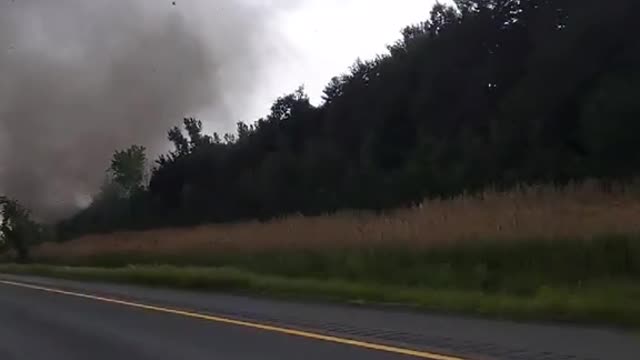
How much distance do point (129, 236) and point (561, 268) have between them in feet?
108

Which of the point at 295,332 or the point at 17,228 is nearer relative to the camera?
the point at 295,332

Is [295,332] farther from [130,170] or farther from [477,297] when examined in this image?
[130,170]

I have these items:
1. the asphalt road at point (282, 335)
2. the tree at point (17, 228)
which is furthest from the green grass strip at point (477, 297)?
the tree at point (17, 228)

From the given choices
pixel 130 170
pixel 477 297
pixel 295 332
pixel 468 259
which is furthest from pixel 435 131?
pixel 295 332

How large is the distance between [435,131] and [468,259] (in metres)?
43.1

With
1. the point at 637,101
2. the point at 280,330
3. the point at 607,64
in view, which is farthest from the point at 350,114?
the point at 280,330

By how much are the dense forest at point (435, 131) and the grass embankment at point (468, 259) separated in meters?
10.9

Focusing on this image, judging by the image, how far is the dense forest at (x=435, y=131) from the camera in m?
45.8

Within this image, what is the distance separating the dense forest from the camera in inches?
1801

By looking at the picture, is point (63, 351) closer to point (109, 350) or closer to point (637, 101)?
point (109, 350)

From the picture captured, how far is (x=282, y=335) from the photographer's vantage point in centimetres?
1161

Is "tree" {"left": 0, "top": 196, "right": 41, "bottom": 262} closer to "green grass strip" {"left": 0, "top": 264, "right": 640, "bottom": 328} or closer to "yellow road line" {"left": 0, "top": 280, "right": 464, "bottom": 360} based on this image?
"green grass strip" {"left": 0, "top": 264, "right": 640, "bottom": 328}

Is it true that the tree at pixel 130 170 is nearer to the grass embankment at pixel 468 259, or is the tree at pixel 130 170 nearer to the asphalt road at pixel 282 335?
the grass embankment at pixel 468 259

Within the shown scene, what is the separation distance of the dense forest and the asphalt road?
71.5ft
